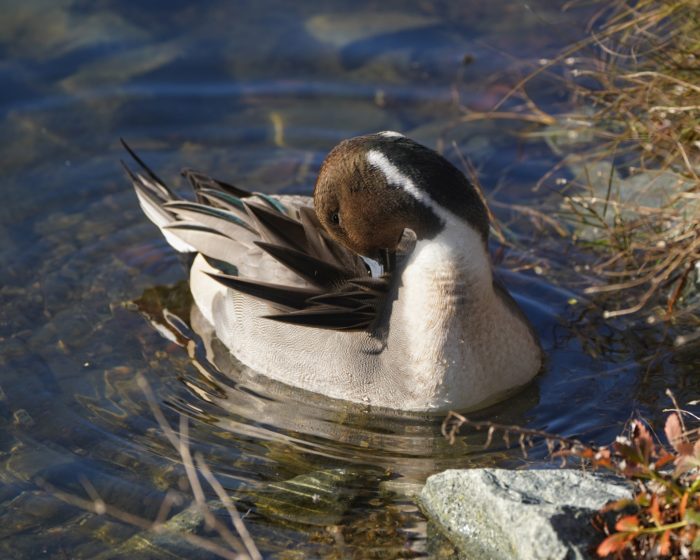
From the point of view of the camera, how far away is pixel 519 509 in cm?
391

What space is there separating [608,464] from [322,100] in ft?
17.0

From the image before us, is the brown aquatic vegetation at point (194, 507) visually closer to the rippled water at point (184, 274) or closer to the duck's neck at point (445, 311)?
the rippled water at point (184, 274)

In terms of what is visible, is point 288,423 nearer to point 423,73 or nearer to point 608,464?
point 608,464

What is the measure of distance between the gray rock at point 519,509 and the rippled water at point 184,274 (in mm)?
175

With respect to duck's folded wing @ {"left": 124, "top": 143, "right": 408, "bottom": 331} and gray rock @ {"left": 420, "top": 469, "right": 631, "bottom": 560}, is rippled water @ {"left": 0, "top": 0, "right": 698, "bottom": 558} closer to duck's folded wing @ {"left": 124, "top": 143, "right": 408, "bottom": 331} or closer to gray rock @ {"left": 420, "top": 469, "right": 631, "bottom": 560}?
gray rock @ {"left": 420, "top": 469, "right": 631, "bottom": 560}

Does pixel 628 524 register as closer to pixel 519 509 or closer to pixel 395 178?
pixel 519 509

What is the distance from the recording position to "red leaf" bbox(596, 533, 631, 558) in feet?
11.8

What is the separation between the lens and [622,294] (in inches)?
247

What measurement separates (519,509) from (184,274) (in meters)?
3.43

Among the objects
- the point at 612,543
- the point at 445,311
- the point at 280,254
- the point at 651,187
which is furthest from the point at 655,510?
the point at 651,187

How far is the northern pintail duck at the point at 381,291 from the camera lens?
4969 mm

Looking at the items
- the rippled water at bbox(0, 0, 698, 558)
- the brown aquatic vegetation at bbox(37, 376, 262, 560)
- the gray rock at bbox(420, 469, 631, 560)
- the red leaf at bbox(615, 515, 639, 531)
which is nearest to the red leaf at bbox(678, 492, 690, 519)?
the red leaf at bbox(615, 515, 639, 531)

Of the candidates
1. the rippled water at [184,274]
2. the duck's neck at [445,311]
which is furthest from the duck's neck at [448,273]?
the rippled water at [184,274]

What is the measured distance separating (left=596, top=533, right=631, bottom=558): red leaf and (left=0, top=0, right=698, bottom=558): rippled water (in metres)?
0.88
